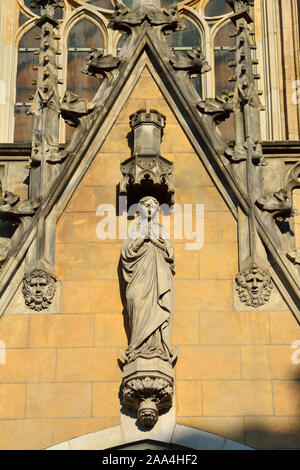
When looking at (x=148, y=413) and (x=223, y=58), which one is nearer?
(x=148, y=413)

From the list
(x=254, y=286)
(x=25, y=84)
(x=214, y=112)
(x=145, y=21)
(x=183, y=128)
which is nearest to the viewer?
(x=254, y=286)

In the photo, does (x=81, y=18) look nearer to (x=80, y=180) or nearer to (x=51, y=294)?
(x=80, y=180)

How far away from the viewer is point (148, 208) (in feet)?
47.9

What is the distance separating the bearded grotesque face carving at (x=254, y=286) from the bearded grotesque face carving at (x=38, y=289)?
1.82m

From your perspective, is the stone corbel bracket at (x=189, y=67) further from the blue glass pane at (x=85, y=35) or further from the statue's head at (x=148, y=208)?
the blue glass pane at (x=85, y=35)

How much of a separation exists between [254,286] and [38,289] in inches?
82.4

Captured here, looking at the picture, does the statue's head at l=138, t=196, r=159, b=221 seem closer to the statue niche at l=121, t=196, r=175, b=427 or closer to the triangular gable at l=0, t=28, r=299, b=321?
the statue niche at l=121, t=196, r=175, b=427

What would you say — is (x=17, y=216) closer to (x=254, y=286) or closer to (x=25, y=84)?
(x=254, y=286)

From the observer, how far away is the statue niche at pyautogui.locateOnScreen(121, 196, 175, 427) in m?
13.5

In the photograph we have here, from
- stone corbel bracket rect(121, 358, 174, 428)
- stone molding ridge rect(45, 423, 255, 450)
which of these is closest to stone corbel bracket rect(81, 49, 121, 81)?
stone corbel bracket rect(121, 358, 174, 428)

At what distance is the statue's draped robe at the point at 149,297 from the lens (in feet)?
45.1

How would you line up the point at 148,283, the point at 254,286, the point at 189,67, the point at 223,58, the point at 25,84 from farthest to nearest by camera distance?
1. the point at 223,58
2. the point at 25,84
3. the point at 189,67
4. the point at 254,286
5. the point at 148,283

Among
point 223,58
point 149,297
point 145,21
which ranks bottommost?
point 149,297

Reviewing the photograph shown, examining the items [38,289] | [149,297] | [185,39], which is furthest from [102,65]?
[185,39]
